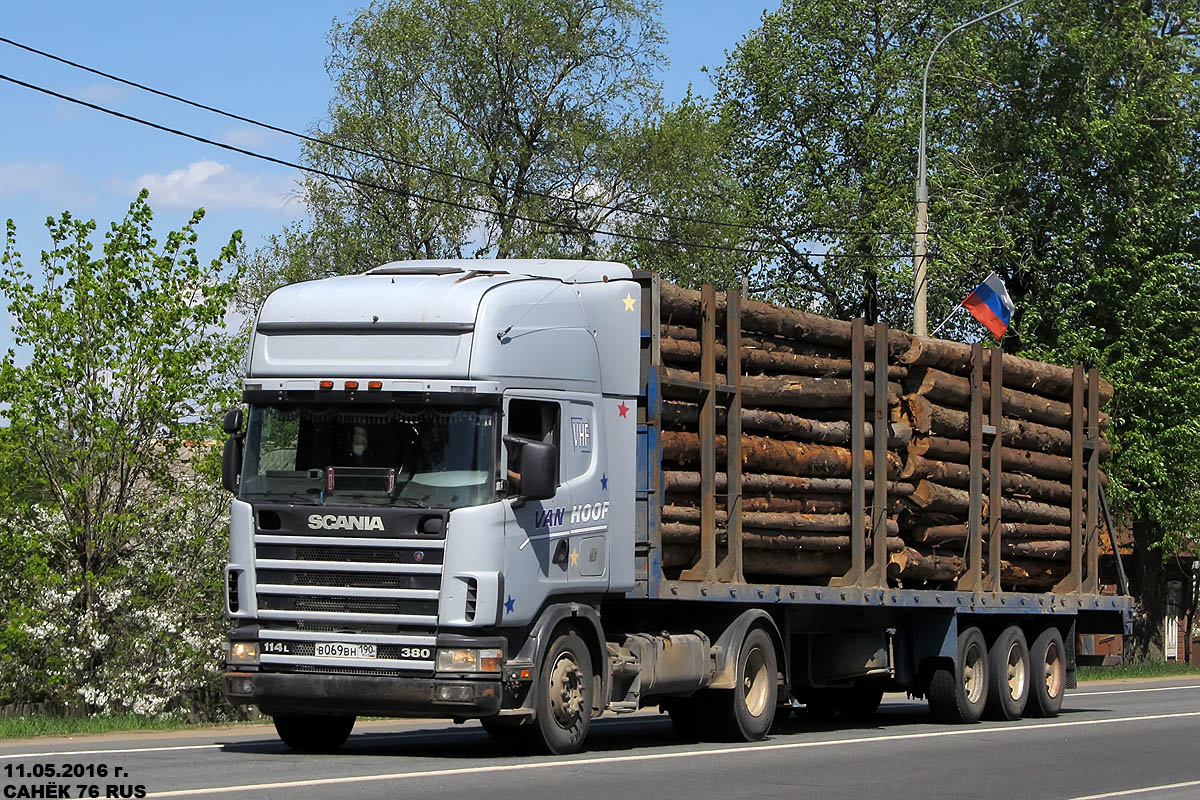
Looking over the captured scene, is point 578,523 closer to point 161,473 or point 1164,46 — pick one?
point 161,473

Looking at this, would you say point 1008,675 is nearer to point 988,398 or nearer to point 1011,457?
point 1011,457

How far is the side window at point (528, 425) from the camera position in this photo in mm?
12188

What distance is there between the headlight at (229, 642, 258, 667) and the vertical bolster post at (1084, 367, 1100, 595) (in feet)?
41.8

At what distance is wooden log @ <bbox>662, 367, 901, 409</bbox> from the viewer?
1566cm

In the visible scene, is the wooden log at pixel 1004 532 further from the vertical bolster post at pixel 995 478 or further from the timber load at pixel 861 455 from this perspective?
the vertical bolster post at pixel 995 478

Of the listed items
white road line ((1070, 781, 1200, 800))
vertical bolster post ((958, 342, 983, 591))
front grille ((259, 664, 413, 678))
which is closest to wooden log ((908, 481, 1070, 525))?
vertical bolster post ((958, 342, 983, 591))

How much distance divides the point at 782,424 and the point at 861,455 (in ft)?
4.19

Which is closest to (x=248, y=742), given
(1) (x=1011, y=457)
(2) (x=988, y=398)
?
(2) (x=988, y=398)

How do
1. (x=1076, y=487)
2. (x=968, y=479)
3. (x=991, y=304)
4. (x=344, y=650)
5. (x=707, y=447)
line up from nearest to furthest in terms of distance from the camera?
(x=344, y=650) → (x=707, y=447) → (x=968, y=479) → (x=1076, y=487) → (x=991, y=304)

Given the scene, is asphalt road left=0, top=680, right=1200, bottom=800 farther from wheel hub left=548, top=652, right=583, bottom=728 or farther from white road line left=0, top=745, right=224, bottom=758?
wheel hub left=548, top=652, right=583, bottom=728

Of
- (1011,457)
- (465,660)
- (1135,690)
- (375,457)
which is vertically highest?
(1011,457)

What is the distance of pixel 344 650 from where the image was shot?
12.0 m

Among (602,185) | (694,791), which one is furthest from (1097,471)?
(602,185)

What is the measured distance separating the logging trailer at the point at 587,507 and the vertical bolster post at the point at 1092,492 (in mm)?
3015
